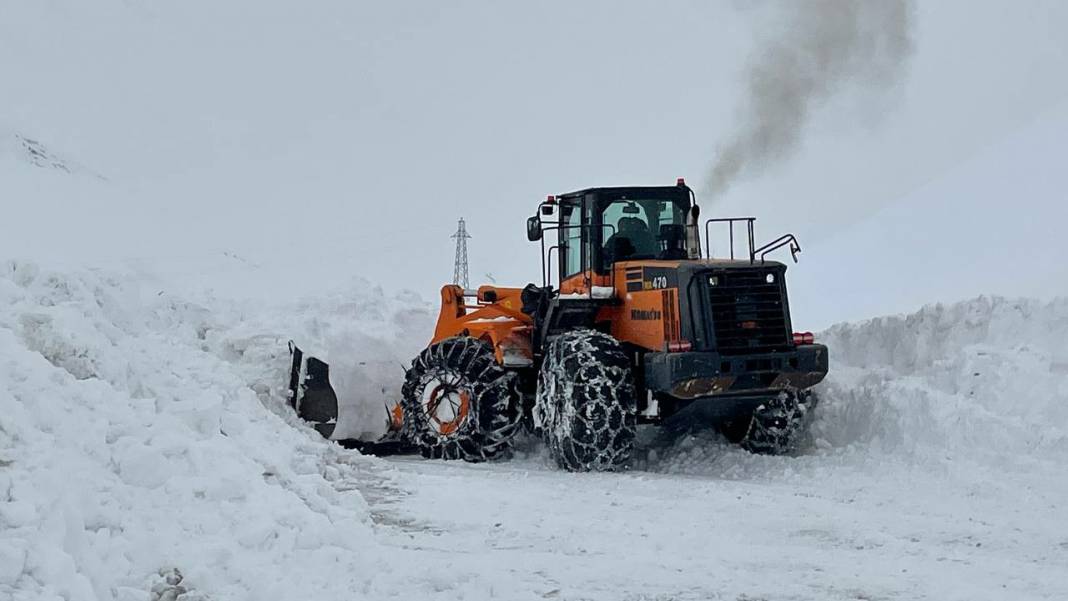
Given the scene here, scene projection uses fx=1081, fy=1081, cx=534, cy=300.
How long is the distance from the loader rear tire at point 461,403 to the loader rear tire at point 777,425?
2.34 meters

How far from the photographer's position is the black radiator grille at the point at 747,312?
362 inches

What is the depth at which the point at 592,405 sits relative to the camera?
914 cm

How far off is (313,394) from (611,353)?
10.8 feet

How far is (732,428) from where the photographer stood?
1030 cm

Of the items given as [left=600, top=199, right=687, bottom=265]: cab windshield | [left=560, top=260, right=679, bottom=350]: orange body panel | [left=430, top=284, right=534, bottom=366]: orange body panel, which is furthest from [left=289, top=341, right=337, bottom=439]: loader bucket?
[left=600, top=199, right=687, bottom=265]: cab windshield

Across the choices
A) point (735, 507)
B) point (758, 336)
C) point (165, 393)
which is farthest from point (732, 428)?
point (165, 393)

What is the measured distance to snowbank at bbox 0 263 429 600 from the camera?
4328 mm

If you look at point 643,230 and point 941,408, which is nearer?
point 941,408

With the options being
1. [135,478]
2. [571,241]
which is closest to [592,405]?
[571,241]

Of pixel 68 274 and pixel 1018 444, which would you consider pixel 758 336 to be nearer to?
pixel 1018 444

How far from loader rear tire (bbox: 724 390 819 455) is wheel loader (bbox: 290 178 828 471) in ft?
0.04

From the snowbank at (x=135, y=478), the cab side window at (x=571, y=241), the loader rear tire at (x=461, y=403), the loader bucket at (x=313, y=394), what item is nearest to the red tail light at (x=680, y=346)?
the cab side window at (x=571, y=241)

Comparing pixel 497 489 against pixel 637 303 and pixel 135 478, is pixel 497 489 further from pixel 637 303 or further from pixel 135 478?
pixel 135 478

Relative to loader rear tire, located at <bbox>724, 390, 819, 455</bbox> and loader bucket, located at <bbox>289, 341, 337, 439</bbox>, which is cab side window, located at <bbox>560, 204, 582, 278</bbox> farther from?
loader bucket, located at <bbox>289, 341, 337, 439</bbox>
